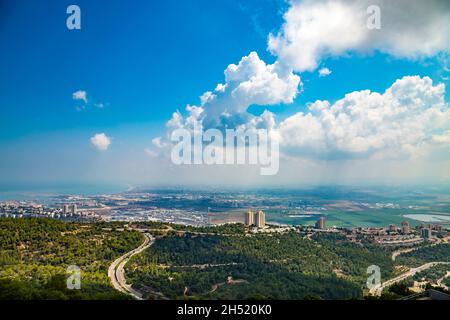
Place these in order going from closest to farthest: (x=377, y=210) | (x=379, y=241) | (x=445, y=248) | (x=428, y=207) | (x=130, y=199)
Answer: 1. (x=445, y=248)
2. (x=379, y=241)
3. (x=428, y=207)
4. (x=377, y=210)
5. (x=130, y=199)

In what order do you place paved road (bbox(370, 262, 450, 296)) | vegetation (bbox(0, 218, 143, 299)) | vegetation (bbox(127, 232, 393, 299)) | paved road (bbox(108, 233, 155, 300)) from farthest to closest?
paved road (bbox(370, 262, 450, 296)) → vegetation (bbox(127, 232, 393, 299)) → paved road (bbox(108, 233, 155, 300)) → vegetation (bbox(0, 218, 143, 299))

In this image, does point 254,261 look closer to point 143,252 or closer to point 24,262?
point 143,252

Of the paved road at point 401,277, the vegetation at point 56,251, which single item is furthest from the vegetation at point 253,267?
the vegetation at point 56,251

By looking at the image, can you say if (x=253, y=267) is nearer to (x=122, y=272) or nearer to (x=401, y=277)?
(x=122, y=272)

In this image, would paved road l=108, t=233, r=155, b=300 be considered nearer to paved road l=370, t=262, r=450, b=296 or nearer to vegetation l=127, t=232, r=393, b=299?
vegetation l=127, t=232, r=393, b=299

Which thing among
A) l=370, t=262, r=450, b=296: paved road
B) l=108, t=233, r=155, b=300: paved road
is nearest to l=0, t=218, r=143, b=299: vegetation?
l=108, t=233, r=155, b=300: paved road

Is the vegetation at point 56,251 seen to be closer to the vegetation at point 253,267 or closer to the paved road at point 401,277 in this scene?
the vegetation at point 253,267
